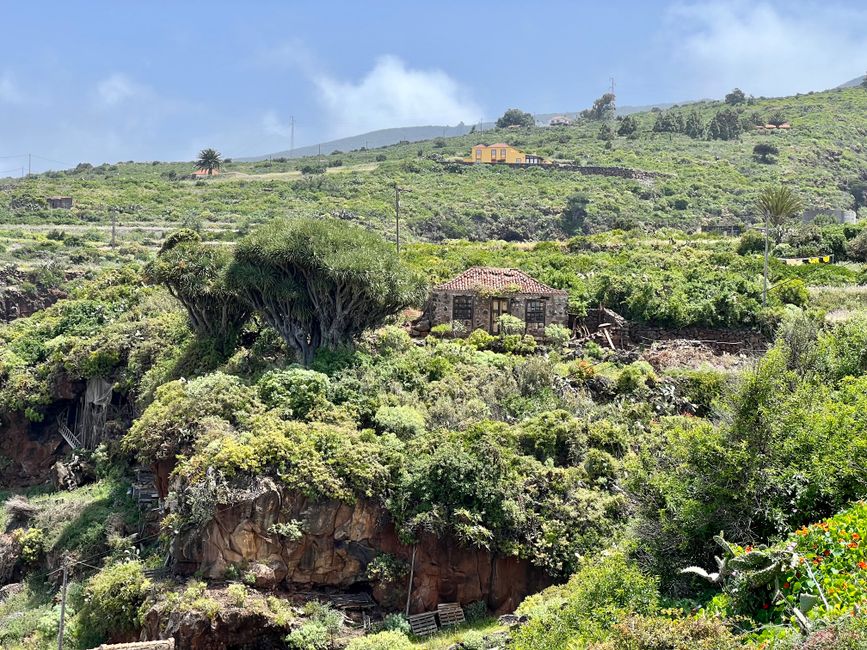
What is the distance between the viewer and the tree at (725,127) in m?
99.8

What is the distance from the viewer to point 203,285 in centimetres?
2964

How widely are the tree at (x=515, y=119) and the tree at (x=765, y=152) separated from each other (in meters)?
50.1

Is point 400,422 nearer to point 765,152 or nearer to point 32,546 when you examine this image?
point 32,546

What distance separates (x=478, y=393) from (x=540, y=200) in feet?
161

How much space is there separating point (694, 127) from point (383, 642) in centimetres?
9576

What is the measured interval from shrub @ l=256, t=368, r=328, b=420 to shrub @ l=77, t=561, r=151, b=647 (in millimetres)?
5410

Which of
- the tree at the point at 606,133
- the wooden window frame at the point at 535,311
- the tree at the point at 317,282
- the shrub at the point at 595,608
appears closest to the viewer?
the shrub at the point at 595,608

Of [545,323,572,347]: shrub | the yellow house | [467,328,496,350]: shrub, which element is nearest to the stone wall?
[545,323,572,347]: shrub

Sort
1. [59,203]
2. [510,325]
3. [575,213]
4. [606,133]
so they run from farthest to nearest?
1. [606,133]
2. [59,203]
3. [575,213]
4. [510,325]

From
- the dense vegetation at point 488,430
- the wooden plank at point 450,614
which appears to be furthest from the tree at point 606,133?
the wooden plank at point 450,614

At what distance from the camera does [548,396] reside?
26.1 meters

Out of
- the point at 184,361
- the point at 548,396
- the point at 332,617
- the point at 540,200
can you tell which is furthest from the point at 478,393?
the point at 540,200

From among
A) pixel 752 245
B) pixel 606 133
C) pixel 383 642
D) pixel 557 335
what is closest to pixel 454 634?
pixel 383 642

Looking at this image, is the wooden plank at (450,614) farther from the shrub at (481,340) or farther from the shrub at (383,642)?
the shrub at (481,340)
